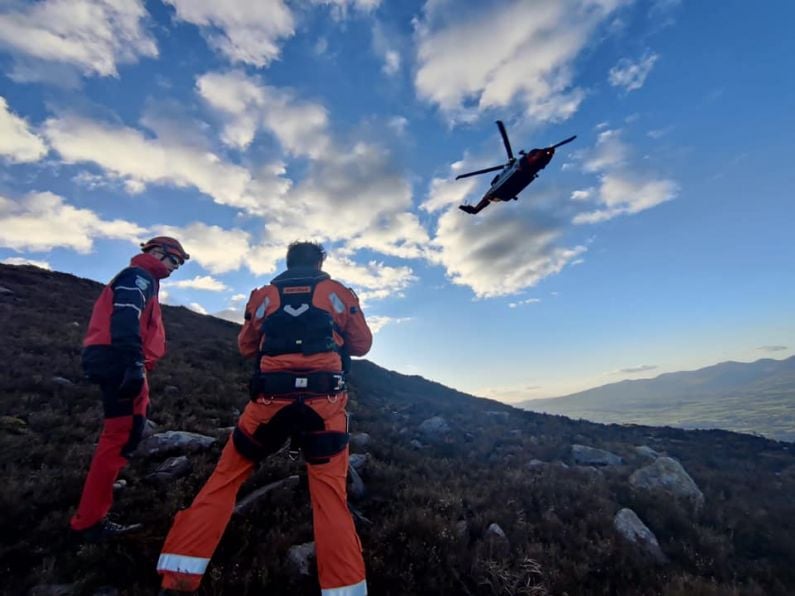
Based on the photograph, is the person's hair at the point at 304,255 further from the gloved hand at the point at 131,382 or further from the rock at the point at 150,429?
the rock at the point at 150,429

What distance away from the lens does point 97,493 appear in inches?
172

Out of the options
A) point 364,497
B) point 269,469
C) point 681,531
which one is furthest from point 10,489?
point 681,531

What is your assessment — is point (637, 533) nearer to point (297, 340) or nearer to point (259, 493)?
point (259, 493)

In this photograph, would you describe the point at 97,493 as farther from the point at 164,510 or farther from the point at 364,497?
the point at 364,497

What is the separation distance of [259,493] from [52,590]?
2166mm

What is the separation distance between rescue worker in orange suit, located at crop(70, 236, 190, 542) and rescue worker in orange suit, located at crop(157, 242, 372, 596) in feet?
4.34

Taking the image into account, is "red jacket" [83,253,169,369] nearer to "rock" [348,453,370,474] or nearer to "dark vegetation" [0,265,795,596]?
"dark vegetation" [0,265,795,596]

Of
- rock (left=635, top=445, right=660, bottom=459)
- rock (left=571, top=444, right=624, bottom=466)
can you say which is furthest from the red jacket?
rock (left=635, top=445, right=660, bottom=459)

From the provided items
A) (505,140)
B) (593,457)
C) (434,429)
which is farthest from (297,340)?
(505,140)

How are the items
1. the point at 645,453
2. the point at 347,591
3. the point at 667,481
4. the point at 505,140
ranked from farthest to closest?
the point at 505,140, the point at 645,453, the point at 667,481, the point at 347,591

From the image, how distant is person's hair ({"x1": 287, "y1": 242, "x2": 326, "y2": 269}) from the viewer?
14.9ft

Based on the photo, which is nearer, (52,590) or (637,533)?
(52,590)

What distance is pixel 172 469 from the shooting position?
242 inches

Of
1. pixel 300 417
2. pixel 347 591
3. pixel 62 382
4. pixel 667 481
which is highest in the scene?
pixel 62 382
